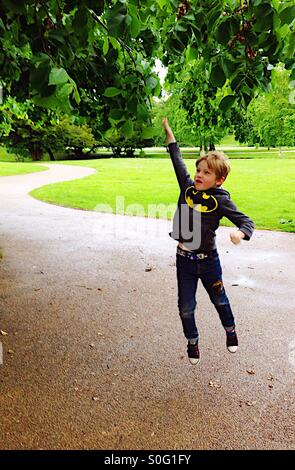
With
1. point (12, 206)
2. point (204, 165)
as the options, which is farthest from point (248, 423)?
point (12, 206)

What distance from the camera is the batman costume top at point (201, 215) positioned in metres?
2.64

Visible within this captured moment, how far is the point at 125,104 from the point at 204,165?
78 cm

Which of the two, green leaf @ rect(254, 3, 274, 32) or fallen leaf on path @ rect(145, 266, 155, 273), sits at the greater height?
green leaf @ rect(254, 3, 274, 32)

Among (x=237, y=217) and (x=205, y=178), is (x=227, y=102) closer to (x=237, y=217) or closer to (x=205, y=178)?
(x=205, y=178)

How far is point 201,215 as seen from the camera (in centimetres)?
268

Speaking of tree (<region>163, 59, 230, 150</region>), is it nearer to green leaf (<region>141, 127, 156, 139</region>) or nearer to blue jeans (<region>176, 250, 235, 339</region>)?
green leaf (<region>141, 127, 156, 139</region>)

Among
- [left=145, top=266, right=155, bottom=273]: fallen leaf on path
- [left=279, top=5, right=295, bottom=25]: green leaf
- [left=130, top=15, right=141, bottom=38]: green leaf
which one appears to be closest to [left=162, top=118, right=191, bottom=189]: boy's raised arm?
[left=130, top=15, right=141, bottom=38]: green leaf

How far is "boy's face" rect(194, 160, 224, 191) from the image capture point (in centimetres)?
263

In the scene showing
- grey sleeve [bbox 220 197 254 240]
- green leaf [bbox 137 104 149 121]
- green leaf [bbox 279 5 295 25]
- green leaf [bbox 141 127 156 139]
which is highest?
green leaf [bbox 279 5 295 25]

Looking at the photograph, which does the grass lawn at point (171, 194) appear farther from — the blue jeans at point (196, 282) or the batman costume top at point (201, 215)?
the batman costume top at point (201, 215)

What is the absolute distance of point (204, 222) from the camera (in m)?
2.68

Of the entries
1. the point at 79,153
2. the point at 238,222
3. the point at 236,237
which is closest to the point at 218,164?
the point at 238,222

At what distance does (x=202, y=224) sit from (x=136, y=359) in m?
A: 1.69
